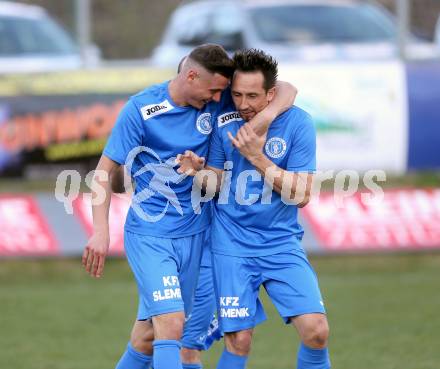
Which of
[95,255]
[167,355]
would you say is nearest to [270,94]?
[95,255]

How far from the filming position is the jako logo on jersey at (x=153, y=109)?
19.7 ft

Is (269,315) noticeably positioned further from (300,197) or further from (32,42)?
(32,42)

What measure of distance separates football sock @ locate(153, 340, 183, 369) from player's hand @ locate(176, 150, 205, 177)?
0.99 metres

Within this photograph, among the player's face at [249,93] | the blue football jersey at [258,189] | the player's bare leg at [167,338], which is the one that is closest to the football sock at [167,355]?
the player's bare leg at [167,338]

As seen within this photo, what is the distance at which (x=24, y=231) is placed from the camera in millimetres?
11023

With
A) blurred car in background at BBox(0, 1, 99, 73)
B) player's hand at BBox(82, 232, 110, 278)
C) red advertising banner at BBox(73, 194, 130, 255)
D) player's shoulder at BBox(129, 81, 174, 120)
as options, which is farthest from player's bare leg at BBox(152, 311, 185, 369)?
blurred car in background at BBox(0, 1, 99, 73)

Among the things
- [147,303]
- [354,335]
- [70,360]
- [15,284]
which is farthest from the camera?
[15,284]

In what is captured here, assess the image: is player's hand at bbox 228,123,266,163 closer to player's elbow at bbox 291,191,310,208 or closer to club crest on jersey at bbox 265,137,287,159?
club crest on jersey at bbox 265,137,287,159

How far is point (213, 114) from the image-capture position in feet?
20.2


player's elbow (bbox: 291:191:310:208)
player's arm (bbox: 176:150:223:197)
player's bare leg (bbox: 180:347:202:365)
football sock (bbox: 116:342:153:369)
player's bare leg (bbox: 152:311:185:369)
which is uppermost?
player's arm (bbox: 176:150:223:197)

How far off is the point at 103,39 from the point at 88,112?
51.9 inches

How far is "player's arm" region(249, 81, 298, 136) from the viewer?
593 cm

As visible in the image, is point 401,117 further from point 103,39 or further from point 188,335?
point 188,335

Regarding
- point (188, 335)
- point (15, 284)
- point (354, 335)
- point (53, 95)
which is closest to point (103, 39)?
point (53, 95)
